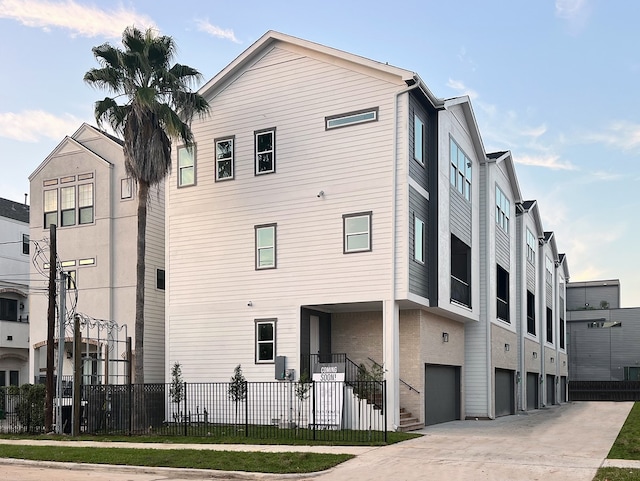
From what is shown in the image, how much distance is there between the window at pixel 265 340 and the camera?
24.5 m

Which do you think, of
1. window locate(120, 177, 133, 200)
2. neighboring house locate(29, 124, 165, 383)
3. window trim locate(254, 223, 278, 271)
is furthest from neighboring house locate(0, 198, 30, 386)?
window trim locate(254, 223, 278, 271)

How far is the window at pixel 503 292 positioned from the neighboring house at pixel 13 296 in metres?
26.3

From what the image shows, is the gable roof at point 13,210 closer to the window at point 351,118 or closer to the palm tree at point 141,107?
the palm tree at point 141,107

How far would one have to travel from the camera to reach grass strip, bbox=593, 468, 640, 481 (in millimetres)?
13404

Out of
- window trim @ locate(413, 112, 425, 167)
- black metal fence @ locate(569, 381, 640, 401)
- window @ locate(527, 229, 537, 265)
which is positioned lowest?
black metal fence @ locate(569, 381, 640, 401)

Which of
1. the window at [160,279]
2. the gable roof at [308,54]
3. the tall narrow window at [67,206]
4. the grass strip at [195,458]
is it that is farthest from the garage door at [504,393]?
the tall narrow window at [67,206]

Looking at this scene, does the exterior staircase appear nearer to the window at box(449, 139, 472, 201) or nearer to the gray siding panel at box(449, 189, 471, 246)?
the gray siding panel at box(449, 189, 471, 246)

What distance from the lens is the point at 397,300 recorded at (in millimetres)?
22656

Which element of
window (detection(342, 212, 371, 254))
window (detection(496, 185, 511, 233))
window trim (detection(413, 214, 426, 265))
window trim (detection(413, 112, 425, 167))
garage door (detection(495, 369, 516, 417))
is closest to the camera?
window (detection(342, 212, 371, 254))

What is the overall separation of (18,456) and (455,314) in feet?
51.6

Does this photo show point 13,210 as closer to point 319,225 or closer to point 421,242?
point 319,225

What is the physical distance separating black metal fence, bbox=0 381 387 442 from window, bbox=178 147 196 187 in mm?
7356

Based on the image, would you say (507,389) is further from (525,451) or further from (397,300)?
(525,451)

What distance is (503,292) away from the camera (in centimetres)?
3659
